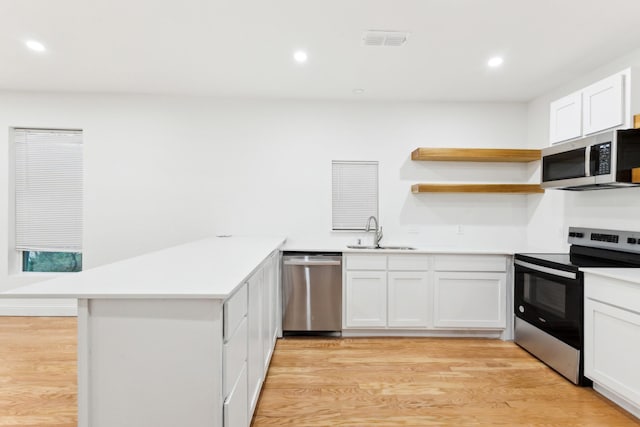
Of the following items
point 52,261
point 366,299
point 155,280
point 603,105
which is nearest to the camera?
point 155,280

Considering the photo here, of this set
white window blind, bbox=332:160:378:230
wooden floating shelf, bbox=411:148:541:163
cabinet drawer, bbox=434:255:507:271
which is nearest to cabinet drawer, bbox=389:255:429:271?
cabinet drawer, bbox=434:255:507:271

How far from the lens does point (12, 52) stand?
9.34ft

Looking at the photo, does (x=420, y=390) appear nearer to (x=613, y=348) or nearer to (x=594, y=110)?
(x=613, y=348)

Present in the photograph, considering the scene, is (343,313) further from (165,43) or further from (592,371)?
(165,43)

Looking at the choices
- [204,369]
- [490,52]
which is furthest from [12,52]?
[490,52]

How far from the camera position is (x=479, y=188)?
367 cm

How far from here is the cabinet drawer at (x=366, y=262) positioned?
3365 millimetres

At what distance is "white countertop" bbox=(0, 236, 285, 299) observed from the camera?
1.24 m

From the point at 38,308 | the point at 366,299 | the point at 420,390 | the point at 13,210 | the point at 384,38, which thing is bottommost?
the point at 420,390

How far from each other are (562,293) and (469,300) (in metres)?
0.90

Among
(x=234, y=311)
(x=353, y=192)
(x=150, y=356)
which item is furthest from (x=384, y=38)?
(x=150, y=356)

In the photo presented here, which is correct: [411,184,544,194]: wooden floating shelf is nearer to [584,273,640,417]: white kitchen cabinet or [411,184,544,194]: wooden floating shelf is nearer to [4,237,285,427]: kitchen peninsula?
[584,273,640,417]: white kitchen cabinet

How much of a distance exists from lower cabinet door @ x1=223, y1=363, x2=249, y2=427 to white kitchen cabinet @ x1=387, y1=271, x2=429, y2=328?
1.96 metres

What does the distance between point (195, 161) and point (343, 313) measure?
7.82ft
